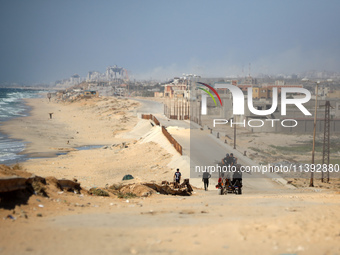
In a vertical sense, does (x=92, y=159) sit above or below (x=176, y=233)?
below

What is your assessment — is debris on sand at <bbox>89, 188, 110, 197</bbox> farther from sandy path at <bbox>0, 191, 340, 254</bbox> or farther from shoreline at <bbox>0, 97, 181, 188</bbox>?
shoreline at <bbox>0, 97, 181, 188</bbox>

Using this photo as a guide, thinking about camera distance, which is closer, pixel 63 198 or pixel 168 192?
pixel 63 198

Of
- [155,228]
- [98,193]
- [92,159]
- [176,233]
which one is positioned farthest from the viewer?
[92,159]

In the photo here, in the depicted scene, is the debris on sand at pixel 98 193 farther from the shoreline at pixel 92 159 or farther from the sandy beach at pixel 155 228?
the shoreline at pixel 92 159

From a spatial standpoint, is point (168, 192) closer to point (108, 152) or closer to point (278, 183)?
point (278, 183)

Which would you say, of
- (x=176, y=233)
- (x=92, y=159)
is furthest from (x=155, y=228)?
(x=92, y=159)

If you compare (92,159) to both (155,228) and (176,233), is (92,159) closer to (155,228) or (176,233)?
(155,228)

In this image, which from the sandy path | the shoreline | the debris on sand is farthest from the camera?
the shoreline

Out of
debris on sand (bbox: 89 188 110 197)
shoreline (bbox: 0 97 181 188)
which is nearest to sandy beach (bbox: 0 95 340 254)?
debris on sand (bbox: 89 188 110 197)

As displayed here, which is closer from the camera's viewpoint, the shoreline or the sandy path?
the sandy path

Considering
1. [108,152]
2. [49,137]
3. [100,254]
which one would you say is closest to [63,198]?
[100,254]

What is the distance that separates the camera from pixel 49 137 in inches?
1940

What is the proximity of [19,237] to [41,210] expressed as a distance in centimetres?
220

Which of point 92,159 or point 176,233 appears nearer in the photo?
point 176,233
